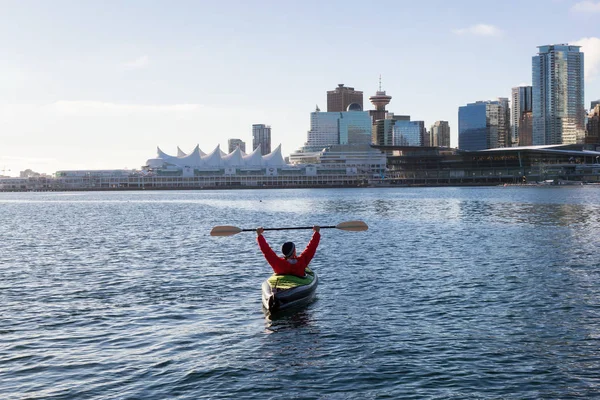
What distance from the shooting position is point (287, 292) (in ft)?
75.9

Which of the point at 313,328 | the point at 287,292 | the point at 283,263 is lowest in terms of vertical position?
the point at 313,328

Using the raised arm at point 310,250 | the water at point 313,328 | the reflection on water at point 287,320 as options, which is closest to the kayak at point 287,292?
the reflection on water at point 287,320

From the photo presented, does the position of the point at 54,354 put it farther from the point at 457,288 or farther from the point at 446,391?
the point at 457,288

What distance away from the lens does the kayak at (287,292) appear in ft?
74.4

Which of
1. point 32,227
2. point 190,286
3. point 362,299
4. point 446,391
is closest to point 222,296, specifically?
point 190,286

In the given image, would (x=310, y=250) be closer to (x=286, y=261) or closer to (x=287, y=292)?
(x=286, y=261)

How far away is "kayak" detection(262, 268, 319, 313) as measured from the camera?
2269 cm

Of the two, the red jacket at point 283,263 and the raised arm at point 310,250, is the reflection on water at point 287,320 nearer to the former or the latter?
the red jacket at point 283,263

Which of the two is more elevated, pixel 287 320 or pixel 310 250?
pixel 310 250

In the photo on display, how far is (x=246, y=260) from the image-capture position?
3881cm

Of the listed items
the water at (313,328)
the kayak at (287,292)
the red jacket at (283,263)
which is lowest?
the water at (313,328)

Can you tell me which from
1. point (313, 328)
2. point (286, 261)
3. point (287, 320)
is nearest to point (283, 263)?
point (286, 261)

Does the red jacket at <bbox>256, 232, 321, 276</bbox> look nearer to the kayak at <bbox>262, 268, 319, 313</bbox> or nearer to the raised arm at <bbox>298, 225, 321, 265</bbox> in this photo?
the raised arm at <bbox>298, 225, 321, 265</bbox>

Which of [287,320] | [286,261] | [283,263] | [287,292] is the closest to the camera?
[287,320]
